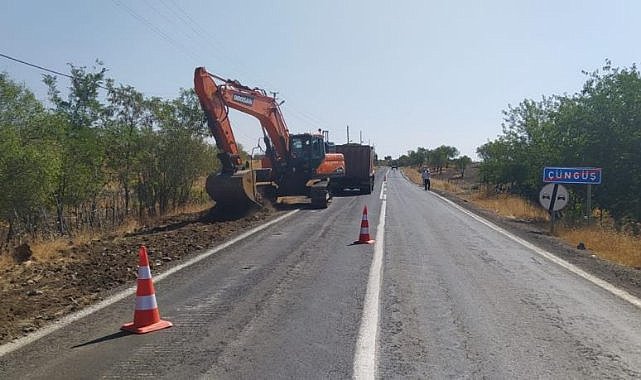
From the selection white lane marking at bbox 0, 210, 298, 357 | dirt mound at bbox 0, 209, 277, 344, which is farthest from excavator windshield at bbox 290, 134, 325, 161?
white lane marking at bbox 0, 210, 298, 357

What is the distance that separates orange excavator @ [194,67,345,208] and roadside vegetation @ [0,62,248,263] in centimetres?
381

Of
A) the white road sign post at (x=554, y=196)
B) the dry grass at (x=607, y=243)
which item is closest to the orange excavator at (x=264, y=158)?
the white road sign post at (x=554, y=196)

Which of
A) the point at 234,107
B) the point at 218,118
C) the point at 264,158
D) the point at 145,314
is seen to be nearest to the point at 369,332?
the point at 145,314

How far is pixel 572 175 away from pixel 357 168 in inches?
807

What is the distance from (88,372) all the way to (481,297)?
526 cm

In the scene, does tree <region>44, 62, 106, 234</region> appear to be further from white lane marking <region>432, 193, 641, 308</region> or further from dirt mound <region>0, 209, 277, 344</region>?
white lane marking <region>432, 193, 641, 308</region>

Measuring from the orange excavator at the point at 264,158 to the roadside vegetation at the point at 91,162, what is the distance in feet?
12.5

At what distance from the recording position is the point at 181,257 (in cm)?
1197

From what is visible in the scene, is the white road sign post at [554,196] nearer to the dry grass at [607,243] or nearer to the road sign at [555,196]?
the road sign at [555,196]

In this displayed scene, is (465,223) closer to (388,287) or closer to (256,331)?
(388,287)

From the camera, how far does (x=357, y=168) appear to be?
38406mm

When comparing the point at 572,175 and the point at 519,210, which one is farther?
the point at 519,210

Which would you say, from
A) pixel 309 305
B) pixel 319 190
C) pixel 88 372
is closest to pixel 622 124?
pixel 319 190

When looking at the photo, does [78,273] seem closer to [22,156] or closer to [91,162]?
[22,156]
